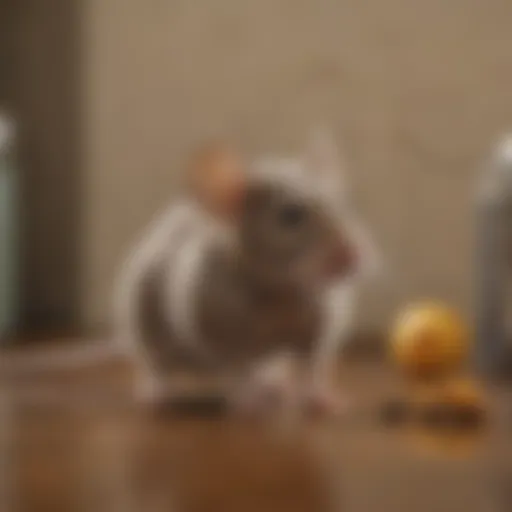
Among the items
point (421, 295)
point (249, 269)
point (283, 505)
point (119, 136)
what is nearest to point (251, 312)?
point (249, 269)

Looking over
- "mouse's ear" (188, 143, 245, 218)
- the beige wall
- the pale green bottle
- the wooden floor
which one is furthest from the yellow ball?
the pale green bottle

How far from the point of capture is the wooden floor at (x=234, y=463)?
1.64ft

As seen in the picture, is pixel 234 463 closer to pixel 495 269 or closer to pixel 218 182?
pixel 218 182

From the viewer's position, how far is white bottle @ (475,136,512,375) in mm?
878

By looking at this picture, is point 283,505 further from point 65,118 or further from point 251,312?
point 65,118

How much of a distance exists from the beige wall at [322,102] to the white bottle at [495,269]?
0.77 ft

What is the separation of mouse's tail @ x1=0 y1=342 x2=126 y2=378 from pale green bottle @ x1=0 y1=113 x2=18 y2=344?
0.51 ft

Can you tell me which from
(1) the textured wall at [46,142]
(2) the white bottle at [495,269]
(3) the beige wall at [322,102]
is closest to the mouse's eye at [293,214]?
(2) the white bottle at [495,269]

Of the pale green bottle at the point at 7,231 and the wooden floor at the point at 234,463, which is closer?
the wooden floor at the point at 234,463

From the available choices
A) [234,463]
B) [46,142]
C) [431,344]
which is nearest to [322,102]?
[46,142]

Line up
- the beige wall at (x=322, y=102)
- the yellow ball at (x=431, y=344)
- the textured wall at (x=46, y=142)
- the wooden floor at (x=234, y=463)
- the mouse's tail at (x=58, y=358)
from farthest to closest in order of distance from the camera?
the textured wall at (x=46, y=142) < the beige wall at (x=322, y=102) < the mouse's tail at (x=58, y=358) < the yellow ball at (x=431, y=344) < the wooden floor at (x=234, y=463)

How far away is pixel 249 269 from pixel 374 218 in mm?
490

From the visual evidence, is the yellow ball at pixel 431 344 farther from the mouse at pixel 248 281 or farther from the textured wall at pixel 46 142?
the textured wall at pixel 46 142

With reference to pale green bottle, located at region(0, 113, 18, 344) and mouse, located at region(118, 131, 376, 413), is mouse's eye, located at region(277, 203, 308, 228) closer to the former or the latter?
mouse, located at region(118, 131, 376, 413)
